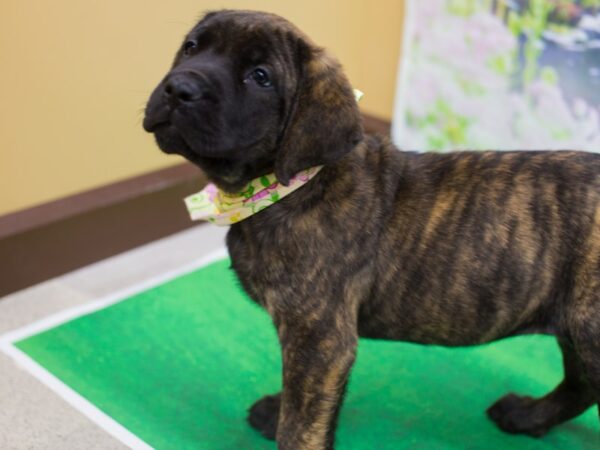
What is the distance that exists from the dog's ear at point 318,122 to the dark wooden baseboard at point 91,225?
1321 mm

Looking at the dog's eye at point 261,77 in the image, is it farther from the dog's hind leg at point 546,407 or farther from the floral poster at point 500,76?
the floral poster at point 500,76

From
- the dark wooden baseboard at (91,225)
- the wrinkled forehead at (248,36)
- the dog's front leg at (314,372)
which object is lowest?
the dark wooden baseboard at (91,225)

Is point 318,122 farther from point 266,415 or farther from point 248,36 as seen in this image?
point 266,415

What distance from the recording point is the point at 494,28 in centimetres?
324

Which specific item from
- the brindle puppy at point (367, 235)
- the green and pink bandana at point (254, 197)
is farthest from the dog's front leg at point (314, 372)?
the green and pink bandana at point (254, 197)

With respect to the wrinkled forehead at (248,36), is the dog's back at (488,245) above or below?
below

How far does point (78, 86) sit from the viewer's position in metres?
2.69

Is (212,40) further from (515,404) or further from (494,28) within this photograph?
(494,28)

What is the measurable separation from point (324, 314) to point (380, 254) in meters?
0.17

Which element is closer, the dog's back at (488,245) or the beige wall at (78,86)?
the dog's back at (488,245)

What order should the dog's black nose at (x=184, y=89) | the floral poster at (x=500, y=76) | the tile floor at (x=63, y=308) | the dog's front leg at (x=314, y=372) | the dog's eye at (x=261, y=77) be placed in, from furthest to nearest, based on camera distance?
the floral poster at (x=500, y=76)
the tile floor at (x=63, y=308)
the dog's front leg at (x=314, y=372)
the dog's eye at (x=261, y=77)
the dog's black nose at (x=184, y=89)

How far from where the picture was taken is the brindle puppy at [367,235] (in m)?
A: 1.62

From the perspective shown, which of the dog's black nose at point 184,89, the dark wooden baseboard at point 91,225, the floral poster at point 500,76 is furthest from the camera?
the floral poster at point 500,76

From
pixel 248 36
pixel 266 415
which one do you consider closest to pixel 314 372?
pixel 266 415
